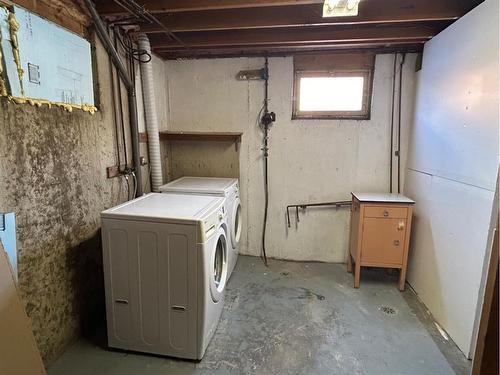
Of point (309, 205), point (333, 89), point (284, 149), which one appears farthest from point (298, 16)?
point (309, 205)

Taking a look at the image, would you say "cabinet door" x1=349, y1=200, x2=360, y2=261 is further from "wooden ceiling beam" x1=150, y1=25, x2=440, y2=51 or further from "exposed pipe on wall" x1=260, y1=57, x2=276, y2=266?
"wooden ceiling beam" x1=150, y1=25, x2=440, y2=51

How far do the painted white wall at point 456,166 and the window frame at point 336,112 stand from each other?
47 centimetres

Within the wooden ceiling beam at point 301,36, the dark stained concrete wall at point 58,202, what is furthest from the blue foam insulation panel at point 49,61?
the wooden ceiling beam at point 301,36

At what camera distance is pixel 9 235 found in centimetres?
143

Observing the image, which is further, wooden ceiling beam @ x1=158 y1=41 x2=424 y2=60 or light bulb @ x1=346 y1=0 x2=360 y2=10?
wooden ceiling beam @ x1=158 y1=41 x2=424 y2=60

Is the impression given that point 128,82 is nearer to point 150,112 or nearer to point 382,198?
point 150,112

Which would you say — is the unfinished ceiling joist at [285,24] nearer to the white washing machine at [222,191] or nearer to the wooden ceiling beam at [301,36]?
the wooden ceiling beam at [301,36]

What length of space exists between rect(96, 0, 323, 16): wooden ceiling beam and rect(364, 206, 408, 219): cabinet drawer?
67.2 inches

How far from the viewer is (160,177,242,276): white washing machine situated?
257cm

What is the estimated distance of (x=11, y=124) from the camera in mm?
1481

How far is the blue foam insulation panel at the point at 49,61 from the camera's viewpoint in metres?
1.49

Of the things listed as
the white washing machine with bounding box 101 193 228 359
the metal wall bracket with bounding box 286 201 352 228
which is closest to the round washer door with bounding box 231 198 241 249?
the metal wall bracket with bounding box 286 201 352 228

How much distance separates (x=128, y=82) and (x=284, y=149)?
65.0 inches

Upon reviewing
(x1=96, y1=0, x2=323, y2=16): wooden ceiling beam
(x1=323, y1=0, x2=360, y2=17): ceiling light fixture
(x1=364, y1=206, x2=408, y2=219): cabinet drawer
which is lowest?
(x1=364, y1=206, x2=408, y2=219): cabinet drawer
